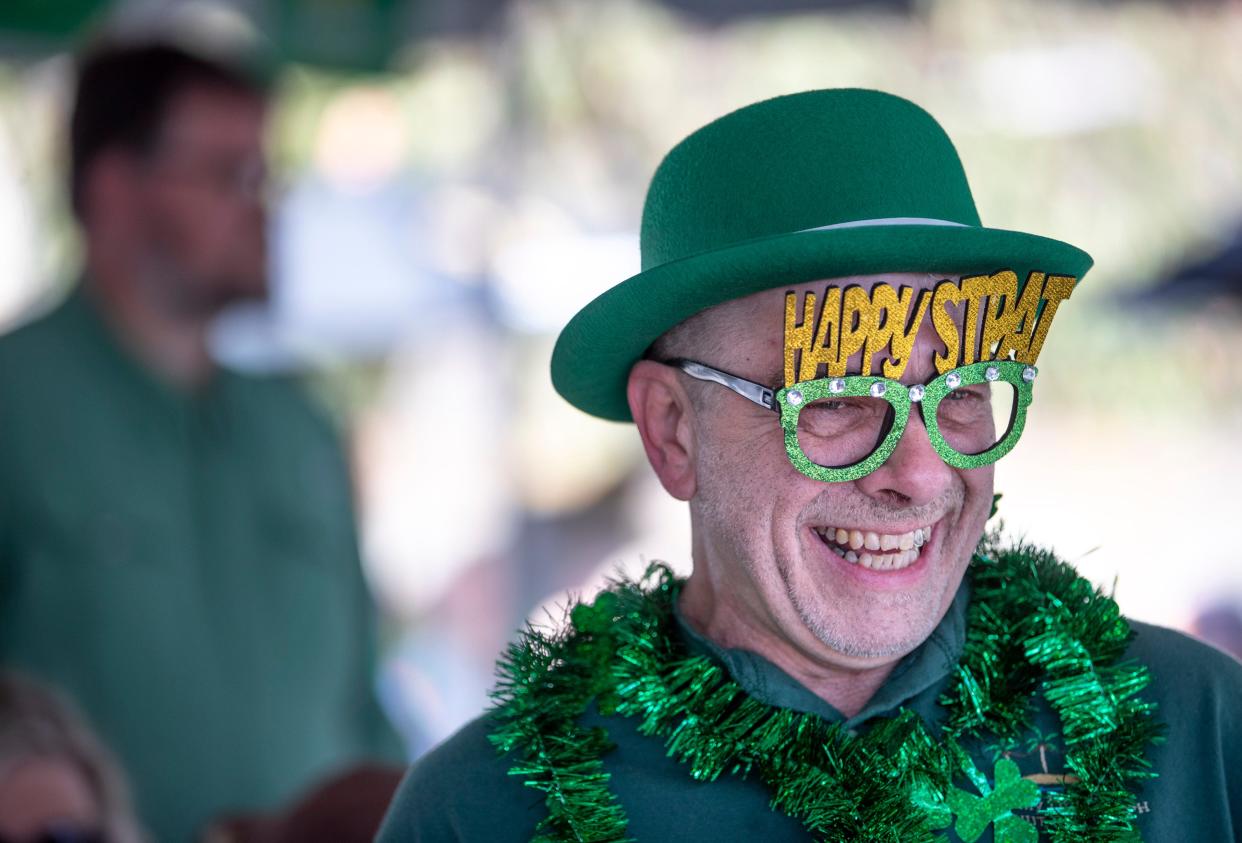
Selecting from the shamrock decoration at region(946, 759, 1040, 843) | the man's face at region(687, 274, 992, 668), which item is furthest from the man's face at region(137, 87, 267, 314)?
the shamrock decoration at region(946, 759, 1040, 843)

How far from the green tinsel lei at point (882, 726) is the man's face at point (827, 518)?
12 centimetres

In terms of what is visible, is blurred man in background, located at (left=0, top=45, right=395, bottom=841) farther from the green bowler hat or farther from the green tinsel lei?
the green bowler hat

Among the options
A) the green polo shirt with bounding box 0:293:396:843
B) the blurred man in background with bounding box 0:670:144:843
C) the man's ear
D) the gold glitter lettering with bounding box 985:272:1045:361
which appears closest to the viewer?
the gold glitter lettering with bounding box 985:272:1045:361

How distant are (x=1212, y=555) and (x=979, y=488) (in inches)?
335

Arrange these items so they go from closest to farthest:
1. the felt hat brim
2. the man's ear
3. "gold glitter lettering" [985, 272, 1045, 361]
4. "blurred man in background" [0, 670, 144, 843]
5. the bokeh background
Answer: the felt hat brim → "gold glitter lettering" [985, 272, 1045, 361] → the man's ear → "blurred man in background" [0, 670, 144, 843] → the bokeh background

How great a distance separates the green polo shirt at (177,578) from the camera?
3553mm

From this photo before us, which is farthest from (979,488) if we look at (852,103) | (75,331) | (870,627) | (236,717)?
(75,331)

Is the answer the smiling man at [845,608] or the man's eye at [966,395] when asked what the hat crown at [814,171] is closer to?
the smiling man at [845,608]

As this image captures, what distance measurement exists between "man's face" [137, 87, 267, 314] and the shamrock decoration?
8.66 ft

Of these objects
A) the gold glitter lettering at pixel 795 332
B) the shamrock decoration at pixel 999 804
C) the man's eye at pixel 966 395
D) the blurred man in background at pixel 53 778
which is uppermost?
the gold glitter lettering at pixel 795 332

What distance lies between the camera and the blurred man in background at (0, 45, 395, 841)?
11.7 feet

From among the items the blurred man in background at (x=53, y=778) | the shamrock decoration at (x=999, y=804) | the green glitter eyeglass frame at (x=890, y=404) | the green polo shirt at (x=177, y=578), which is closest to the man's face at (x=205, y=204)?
the green polo shirt at (x=177, y=578)

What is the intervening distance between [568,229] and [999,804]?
5.76 meters

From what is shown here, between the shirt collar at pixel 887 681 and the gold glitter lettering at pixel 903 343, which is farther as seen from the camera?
the shirt collar at pixel 887 681
